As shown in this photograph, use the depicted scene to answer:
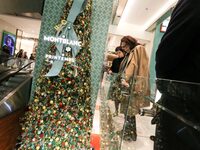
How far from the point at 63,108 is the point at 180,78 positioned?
5.54ft

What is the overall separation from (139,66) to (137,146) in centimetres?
199

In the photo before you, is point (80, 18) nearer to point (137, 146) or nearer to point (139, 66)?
point (139, 66)

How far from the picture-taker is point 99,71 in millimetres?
3162

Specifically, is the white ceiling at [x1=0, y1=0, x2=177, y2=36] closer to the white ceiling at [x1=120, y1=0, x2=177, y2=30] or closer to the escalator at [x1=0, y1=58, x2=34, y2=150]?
the white ceiling at [x1=120, y1=0, x2=177, y2=30]

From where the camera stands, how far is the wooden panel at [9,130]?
2.76 m

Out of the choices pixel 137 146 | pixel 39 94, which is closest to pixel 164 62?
pixel 137 146

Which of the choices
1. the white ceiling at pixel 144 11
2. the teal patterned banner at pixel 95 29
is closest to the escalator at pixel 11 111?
the teal patterned banner at pixel 95 29

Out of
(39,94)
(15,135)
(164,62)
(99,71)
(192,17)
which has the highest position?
(192,17)

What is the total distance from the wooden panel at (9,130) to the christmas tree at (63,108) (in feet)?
1.02

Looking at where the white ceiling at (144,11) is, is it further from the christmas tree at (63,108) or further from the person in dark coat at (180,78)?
the person in dark coat at (180,78)

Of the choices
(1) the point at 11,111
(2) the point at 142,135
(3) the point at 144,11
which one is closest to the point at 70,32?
(1) the point at 11,111

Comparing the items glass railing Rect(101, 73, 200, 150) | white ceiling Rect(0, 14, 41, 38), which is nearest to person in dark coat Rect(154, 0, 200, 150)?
glass railing Rect(101, 73, 200, 150)

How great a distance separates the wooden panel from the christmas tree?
1.02 ft

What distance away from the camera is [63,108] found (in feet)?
8.48
